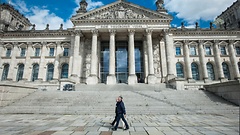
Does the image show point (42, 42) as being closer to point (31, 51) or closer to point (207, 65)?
point (31, 51)

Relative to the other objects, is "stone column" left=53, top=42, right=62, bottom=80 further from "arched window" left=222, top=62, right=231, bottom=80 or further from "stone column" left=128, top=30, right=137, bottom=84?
"arched window" left=222, top=62, right=231, bottom=80

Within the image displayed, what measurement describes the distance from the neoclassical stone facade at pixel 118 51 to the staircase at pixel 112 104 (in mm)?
12057

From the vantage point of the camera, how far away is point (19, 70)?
30.5m

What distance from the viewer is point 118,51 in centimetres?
2988

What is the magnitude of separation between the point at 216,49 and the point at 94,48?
27387 millimetres

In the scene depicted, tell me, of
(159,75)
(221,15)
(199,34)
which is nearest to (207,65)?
(199,34)

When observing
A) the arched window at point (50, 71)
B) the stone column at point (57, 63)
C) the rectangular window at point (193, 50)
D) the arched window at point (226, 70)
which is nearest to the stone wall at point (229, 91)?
the rectangular window at point (193, 50)

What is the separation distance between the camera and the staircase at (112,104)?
10.7 m

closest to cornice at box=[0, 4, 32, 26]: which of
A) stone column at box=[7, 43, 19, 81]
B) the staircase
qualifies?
stone column at box=[7, 43, 19, 81]

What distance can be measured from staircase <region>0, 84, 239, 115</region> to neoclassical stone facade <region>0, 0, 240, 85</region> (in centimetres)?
1206

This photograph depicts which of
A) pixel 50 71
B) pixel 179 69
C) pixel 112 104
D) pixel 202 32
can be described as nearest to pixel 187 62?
pixel 179 69

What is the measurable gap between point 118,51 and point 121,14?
7.97m

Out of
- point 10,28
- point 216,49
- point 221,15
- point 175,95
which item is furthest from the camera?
point 221,15

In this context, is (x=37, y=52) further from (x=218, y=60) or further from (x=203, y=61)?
Result: (x=218, y=60)
